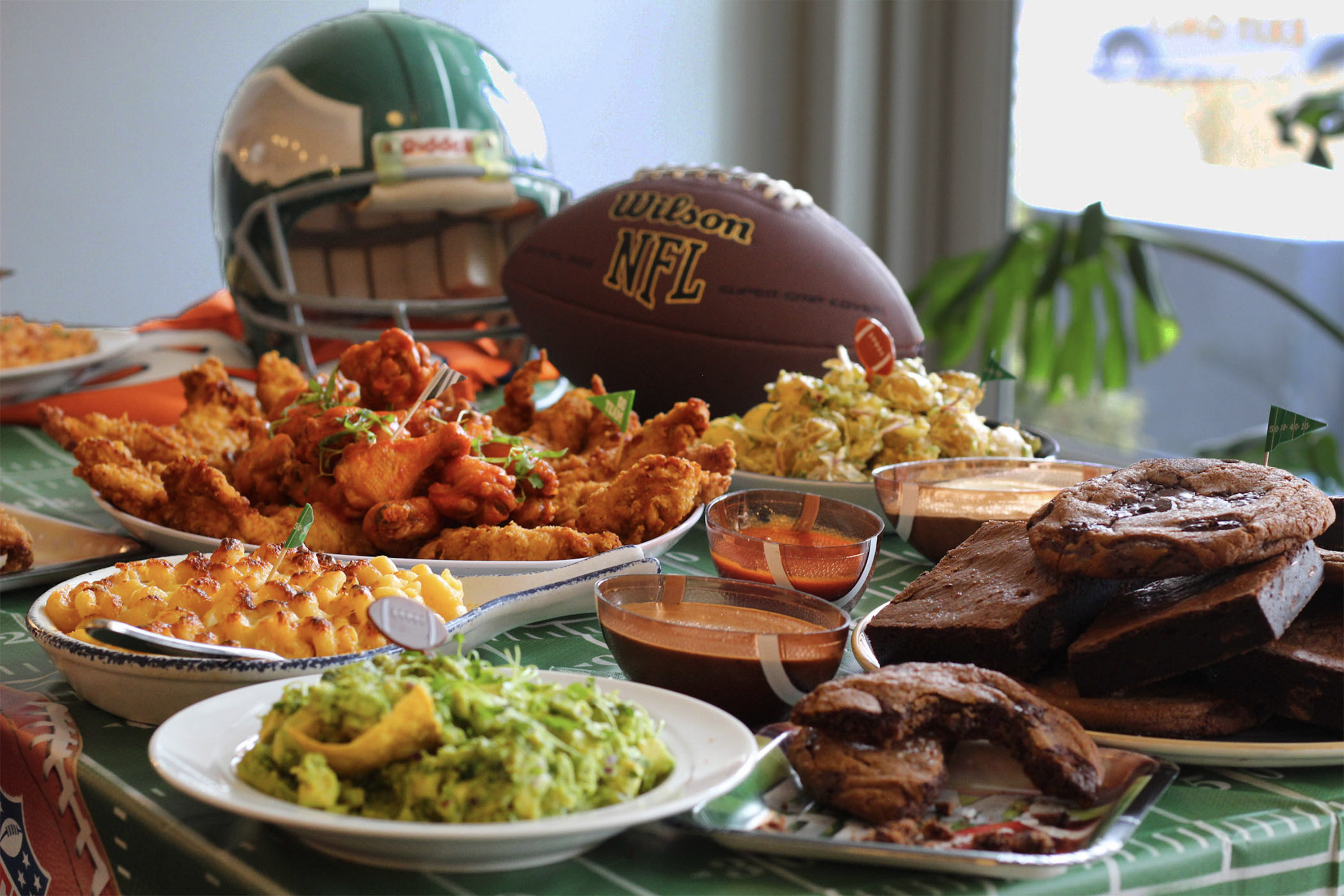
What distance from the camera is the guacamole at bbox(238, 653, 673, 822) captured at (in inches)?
27.7

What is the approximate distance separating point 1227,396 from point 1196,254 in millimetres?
883

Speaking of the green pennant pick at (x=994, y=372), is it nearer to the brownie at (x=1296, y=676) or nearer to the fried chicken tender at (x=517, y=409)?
the fried chicken tender at (x=517, y=409)

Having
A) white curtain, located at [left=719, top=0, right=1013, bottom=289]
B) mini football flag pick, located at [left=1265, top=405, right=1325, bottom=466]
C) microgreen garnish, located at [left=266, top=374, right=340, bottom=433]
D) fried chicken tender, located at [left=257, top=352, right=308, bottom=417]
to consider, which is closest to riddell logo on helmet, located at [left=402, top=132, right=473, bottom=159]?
fried chicken tender, located at [left=257, top=352, right=308, bottom=417]

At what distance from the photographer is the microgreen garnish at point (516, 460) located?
4.57 feet

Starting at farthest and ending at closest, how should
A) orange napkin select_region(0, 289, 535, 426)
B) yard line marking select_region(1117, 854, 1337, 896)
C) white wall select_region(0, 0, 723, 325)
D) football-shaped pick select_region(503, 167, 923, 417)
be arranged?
1. white wall select_region(0, 0, 723, 325)
2. orange napkin select_region(0, 289, 535, 426)
3. football-shaped pick select_region(503, 167, 923, 417)
4. yard line marking select_region(1117, 854, 1337, 896)

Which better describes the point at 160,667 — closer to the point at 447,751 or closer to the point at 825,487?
the point at 447,751

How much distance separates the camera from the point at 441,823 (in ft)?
2.31

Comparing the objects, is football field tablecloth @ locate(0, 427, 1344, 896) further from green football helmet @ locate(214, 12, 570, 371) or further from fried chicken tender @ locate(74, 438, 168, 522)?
green football helmet @ locate(214, 12, 570, 371)

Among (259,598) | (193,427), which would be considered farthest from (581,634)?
(193,427)

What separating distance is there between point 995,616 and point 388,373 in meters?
0.83

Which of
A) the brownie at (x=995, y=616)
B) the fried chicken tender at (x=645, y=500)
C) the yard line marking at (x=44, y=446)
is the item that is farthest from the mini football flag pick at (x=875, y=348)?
the yard line marking at (x=44, y=446)

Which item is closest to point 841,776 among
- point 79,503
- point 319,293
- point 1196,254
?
point 79,503

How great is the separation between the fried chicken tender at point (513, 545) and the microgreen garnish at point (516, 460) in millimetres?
105

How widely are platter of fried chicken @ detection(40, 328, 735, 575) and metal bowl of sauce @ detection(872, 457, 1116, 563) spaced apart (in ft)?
0.65
